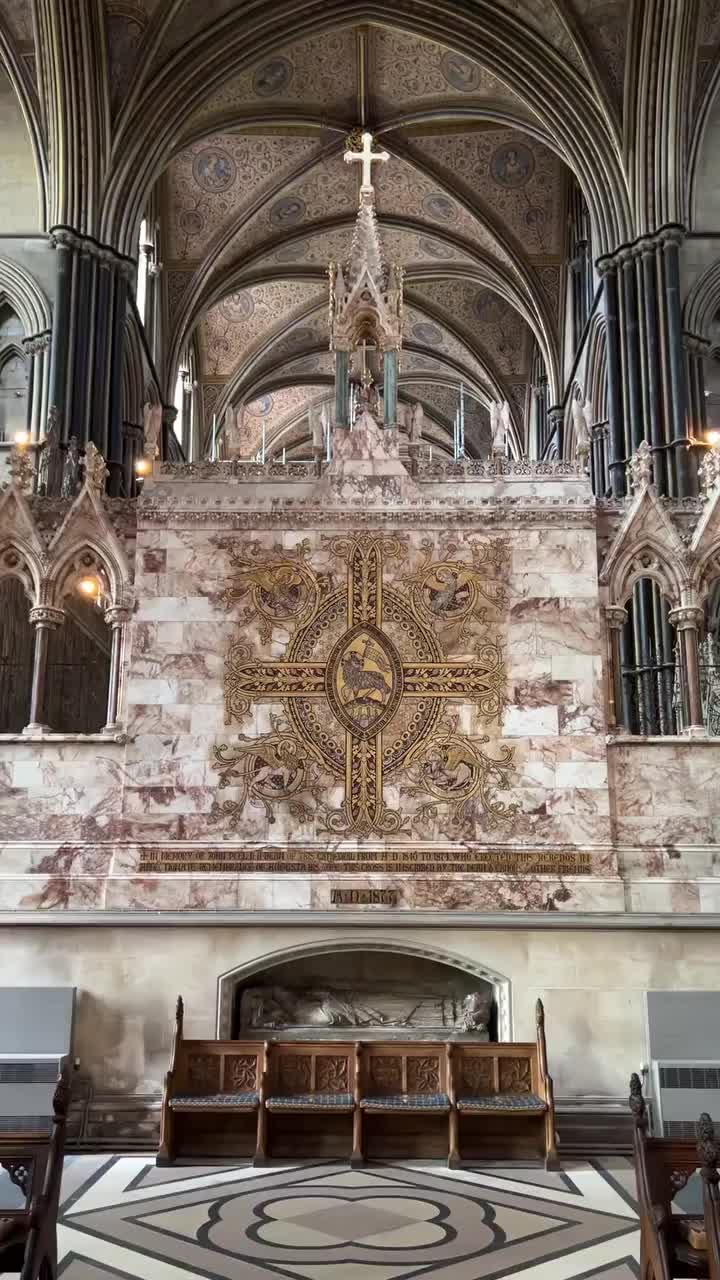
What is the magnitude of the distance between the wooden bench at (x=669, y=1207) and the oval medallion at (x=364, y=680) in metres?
5.91

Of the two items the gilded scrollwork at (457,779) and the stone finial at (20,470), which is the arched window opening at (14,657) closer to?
the stone finial at (20,470)

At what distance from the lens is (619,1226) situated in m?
8.26

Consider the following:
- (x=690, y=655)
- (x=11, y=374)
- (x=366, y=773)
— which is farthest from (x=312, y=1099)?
(x=11, y=374)

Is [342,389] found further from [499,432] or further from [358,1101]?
[358,1101]

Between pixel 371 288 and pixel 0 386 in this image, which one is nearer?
pixel 371 288

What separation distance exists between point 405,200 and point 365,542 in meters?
17.3

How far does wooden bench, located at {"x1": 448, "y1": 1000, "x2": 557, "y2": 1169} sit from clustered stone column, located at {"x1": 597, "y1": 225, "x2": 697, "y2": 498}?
34.7 feet

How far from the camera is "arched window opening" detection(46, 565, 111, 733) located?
16078 mm

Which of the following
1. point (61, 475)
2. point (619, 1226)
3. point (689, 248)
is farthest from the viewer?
point (689, 248)

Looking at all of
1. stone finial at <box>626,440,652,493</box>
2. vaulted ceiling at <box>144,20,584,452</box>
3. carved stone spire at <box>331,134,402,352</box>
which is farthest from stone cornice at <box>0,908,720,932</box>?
vaulted ceiling at <box>144,20,584,452</box>

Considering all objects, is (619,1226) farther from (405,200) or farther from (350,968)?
(405,200)

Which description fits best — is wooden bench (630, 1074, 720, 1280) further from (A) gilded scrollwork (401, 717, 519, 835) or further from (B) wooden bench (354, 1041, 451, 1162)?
(A) gilded scrollwork (401, 717, 519, 835)

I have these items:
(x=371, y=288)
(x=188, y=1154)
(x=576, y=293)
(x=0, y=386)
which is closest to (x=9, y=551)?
(x=371, y=288)

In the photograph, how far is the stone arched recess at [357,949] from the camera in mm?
11602
